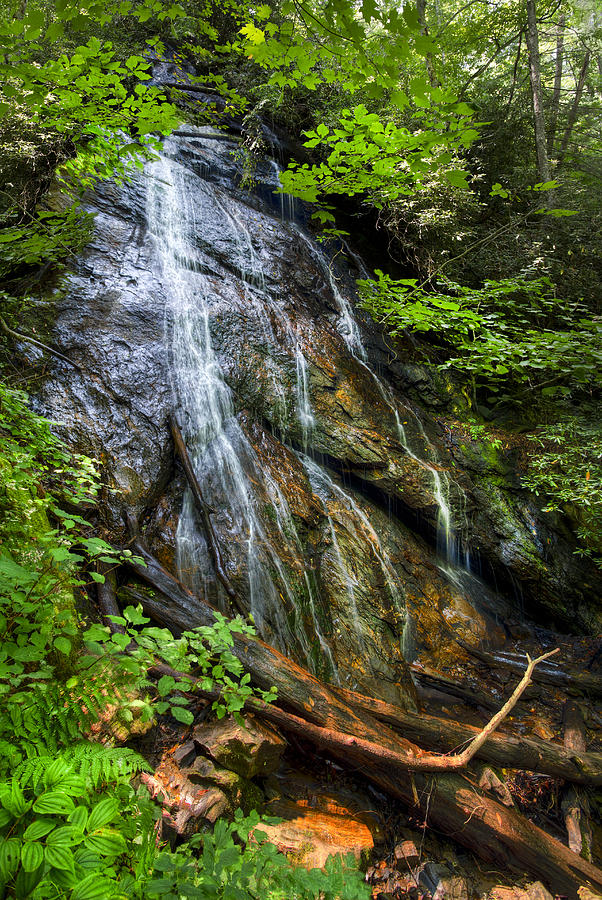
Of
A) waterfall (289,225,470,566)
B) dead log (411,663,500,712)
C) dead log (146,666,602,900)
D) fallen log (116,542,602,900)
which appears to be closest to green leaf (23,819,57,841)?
dead log (146,666,602,900)

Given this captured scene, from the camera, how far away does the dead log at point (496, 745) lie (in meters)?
3.13

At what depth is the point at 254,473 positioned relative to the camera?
4602 millimetres

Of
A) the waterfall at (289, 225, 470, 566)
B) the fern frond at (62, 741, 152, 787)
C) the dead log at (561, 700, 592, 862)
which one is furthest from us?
the waterfall at (289, 225, 470, 566)

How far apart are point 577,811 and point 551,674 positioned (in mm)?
1717

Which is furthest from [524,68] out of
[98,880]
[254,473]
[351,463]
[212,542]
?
[98,880]

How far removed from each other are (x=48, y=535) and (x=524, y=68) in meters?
14.9

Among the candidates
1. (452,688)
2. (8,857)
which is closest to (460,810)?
(452,688)

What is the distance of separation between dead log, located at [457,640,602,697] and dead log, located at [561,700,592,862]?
813 millimetres

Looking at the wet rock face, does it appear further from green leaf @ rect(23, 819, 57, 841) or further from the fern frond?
green leaf @ rect(23, 819, 57, 841)

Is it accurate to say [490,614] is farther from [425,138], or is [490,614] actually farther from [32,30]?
[32,30]

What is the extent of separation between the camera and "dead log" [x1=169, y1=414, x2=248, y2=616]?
143 inches

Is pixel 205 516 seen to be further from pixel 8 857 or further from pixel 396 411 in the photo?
pixel 396 411

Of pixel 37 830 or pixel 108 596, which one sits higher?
pixel 37 830

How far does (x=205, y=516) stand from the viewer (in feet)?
13.1
